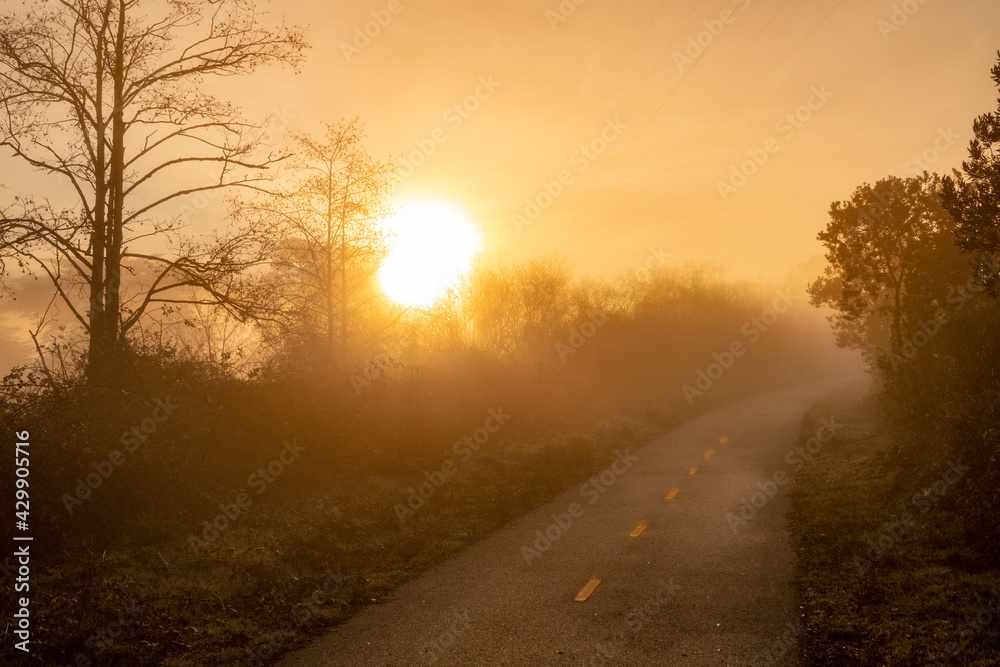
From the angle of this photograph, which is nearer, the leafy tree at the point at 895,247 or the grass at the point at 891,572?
the grass at the point at 891,572

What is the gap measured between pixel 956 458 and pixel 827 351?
3381 inches

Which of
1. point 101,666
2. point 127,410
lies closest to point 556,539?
point 101,666

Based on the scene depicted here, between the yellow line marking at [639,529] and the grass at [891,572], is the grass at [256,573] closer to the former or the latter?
the yellow line marking at [639,529]

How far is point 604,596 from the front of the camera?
8.67 m

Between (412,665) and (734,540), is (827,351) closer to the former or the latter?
(734,540)

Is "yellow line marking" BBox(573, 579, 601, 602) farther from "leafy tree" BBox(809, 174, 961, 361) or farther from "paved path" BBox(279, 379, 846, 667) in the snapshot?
"leafy tree" BBox(809, 174, 961, 361)

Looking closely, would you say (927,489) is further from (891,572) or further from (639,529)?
(639,529)

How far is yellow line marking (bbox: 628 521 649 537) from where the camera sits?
1199 centimetres

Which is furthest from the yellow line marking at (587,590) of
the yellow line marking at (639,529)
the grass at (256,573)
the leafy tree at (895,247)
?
the leafy tree at (895,247)

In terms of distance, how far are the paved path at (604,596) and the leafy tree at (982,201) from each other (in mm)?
6487

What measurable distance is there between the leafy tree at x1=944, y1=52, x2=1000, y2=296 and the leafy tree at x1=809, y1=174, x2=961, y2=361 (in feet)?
40.6

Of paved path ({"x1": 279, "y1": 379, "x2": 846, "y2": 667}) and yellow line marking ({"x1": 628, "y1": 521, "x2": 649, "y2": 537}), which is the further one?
A: yellow line marking ({"x1": 628, "y1": 521, "x2": 649, "y2": 537})

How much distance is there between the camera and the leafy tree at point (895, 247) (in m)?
27.0

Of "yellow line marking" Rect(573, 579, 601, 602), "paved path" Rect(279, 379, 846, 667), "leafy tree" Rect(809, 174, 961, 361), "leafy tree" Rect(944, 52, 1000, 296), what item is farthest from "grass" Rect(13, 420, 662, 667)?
"leafy tree" Rect(809, 174, 961, 361)
